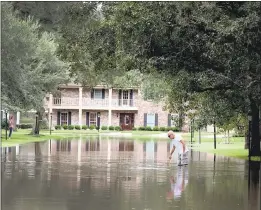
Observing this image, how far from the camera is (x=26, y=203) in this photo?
13602 mm

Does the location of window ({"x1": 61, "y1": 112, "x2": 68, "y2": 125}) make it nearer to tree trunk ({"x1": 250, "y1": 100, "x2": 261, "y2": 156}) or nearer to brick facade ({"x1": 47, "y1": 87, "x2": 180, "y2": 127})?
brick facade ({"x1": 47, "y1": 87, "x2": 180, "y2": 127})

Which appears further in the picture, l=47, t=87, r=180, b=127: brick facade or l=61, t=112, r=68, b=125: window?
l=61, t=112, r=68, b=125: window

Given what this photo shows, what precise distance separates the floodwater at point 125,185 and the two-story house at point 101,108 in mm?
55223

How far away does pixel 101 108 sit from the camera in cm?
8262

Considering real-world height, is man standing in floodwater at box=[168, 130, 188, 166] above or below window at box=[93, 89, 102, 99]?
below

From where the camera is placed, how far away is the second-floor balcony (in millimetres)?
82562

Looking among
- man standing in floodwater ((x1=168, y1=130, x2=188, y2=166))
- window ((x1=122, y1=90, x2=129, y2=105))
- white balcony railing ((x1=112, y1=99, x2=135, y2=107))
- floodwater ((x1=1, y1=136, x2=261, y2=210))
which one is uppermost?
window ((x1=122, y1=90, x2=129, y2=105))

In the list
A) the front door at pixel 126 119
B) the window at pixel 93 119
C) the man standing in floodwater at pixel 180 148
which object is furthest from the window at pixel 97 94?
the man standing in floodwater at pixel 180 148

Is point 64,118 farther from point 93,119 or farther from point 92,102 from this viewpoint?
point 92,102

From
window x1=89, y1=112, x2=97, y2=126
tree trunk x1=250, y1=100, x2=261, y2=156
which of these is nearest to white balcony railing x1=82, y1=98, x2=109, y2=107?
window x1=89, y1=112, x2=97, y2=126

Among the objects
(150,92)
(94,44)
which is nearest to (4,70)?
(94,44)

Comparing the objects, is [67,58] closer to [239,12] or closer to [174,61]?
[174,61]

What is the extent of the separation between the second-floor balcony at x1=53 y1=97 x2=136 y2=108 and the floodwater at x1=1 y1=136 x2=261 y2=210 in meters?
55.5

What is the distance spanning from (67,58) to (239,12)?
26.8ft
